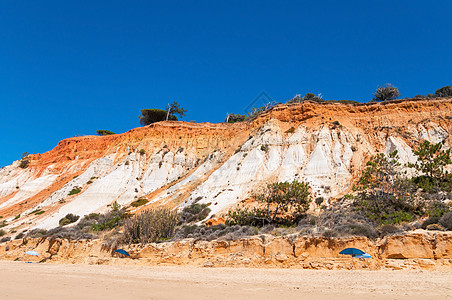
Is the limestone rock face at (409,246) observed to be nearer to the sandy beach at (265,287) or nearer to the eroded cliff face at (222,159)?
the sandy beach at (265,287)

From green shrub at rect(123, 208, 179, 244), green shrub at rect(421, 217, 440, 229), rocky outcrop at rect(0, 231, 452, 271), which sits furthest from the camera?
green shrub at rect(123, 208, 179, 244)

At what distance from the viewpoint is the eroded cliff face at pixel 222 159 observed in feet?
103

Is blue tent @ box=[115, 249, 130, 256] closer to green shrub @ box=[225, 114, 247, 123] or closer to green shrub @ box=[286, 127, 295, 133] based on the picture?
green shrub @ box=[286, 127, 295, 133]

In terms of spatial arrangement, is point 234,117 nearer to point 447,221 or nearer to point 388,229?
point 388,229

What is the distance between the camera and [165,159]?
46.5 meters

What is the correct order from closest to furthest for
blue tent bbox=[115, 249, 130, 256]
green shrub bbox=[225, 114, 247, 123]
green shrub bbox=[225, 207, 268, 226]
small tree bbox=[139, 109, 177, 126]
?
blue tent bbox=[115, 249, 130, 256]
green shrub bbox=[225, 207, 268, 226]
small tree bbox=[139, 109, 177, 126]
green shrub bbox=[225, 114, 247, 123]

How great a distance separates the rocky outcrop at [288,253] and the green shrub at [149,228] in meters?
0.89

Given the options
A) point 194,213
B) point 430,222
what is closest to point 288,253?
point 430,222

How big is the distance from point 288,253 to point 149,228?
33.4 feet

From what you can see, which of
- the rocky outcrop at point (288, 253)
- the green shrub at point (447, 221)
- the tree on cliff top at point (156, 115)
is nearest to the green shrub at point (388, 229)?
the rocky outcrop at point (288, 253)

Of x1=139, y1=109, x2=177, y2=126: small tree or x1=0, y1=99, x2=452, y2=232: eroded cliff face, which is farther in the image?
x1=139, y1=109, x2=177, y2=126: small tree

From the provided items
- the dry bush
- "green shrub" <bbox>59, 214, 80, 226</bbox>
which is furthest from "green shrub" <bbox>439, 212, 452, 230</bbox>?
"green shrub" <bbox>59, 214, 80, 226</bbox>

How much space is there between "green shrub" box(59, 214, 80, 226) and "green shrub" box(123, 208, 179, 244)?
15.3m

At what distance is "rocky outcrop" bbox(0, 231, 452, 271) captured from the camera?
12.4m
